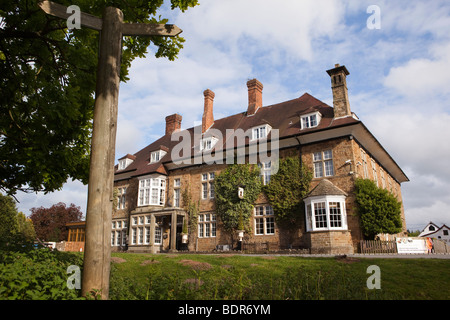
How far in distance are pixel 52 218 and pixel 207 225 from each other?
118ft

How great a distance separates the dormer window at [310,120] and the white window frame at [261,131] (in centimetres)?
269

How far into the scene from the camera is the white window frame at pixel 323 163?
20.3m

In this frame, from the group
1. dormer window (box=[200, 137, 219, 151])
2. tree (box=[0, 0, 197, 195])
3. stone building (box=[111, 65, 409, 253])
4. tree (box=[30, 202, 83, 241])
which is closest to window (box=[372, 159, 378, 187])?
stone building (box=[111, 65, 409, 253])

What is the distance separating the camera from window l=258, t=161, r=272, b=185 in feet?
73.5

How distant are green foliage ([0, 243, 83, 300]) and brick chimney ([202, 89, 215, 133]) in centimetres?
2298

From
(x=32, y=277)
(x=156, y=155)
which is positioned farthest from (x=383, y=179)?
(x=32, y=277)

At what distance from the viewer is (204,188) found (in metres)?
25.6

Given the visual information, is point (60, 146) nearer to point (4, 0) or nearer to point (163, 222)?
point (4, 0)

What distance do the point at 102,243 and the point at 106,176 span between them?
0.91 metres

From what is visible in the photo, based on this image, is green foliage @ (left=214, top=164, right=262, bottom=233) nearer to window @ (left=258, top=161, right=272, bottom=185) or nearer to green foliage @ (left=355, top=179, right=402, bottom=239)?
window @ (left=258, top=161, right=272, bottom=185)

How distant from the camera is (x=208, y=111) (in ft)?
97.9
